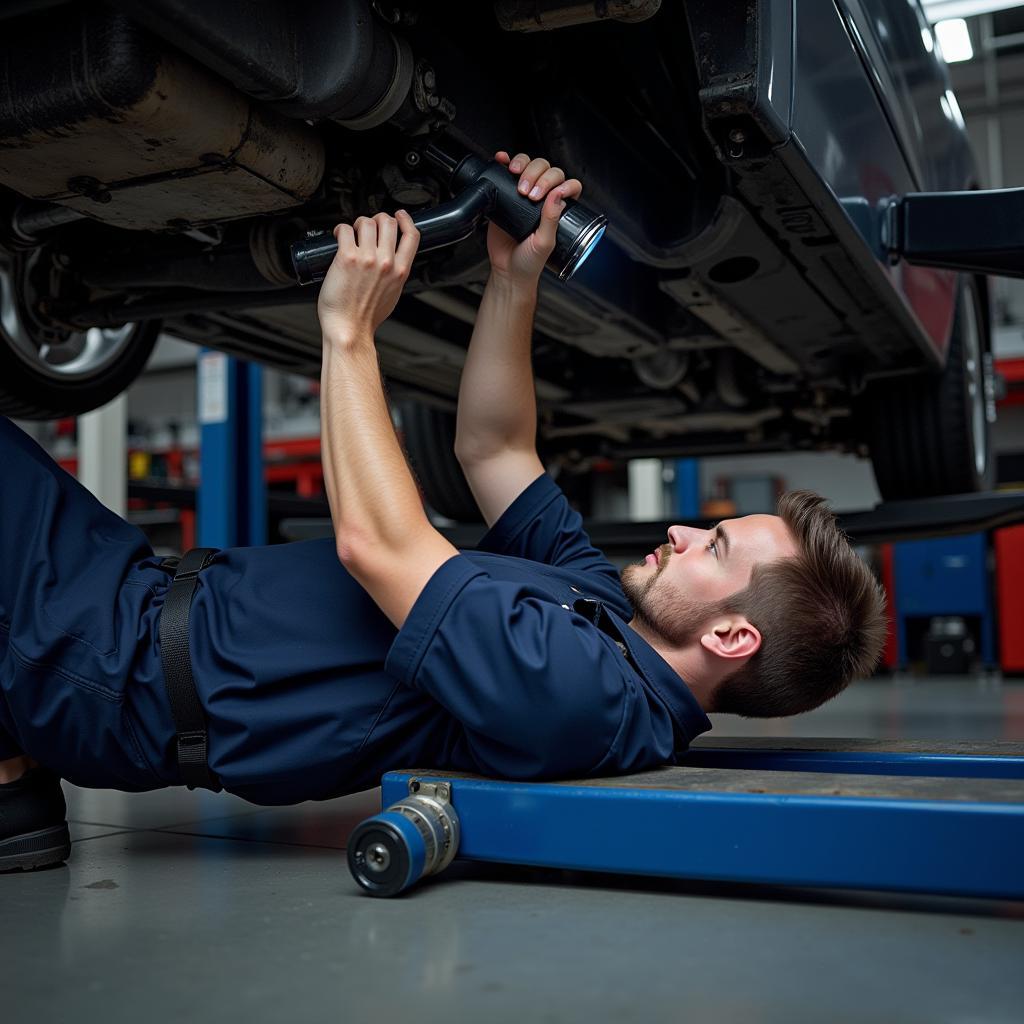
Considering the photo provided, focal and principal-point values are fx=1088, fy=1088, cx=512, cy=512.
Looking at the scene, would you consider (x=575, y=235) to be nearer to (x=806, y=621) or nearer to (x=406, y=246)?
(x=406, y=246)

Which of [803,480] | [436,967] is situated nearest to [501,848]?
[436,967]

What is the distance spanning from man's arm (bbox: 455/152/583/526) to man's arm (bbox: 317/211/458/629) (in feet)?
0.90

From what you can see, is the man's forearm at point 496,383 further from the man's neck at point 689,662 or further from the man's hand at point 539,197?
the man's neck at point 689,662

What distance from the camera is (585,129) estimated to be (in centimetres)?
159

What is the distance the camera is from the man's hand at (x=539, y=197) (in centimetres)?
142

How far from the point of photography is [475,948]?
90cm

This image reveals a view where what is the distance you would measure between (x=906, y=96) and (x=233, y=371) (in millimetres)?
2199

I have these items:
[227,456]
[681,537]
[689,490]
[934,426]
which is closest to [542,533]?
[681,537]

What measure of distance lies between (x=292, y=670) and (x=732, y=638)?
54cm

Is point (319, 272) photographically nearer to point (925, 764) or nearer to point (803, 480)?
point (925, 764)

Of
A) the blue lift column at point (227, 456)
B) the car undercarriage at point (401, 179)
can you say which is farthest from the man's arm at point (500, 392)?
the blue lift column at point (227, 456)

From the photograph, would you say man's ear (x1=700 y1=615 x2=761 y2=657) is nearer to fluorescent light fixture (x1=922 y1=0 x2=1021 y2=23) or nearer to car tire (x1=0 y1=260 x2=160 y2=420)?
car tire (x1=0 y1=260 x2=160 y2=420)

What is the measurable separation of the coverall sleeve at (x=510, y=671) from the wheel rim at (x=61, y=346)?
1.18 meters

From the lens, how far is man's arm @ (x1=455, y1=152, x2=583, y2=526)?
155 cm
